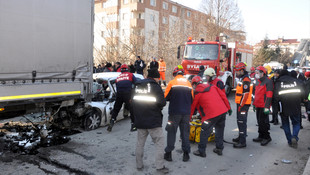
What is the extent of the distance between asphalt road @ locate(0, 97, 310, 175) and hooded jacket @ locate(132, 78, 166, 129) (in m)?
0.87

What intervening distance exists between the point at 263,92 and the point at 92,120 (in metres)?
4.36

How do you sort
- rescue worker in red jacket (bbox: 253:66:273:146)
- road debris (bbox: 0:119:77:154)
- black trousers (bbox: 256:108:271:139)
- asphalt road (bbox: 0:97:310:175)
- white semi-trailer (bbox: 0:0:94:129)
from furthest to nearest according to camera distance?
1. black trousers (bbox: 256:108:271:139)
2. rescue worker in red jacket (bbox: 253:66:273:146)
3. road debris (bbox: 0:119:77:154)
4. white semi-trailer (bbox: 0:0:94:129)
5. asphalt road (bbox: 0:97:310:175)

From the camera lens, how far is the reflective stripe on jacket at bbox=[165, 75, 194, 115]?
15.7 ft

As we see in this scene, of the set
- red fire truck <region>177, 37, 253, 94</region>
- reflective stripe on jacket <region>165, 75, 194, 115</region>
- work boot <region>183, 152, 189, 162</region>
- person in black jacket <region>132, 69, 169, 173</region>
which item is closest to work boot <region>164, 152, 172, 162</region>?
work boot <region>183, 152, 189, 162</region>

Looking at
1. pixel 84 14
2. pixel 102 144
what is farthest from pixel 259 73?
pixel 84 14

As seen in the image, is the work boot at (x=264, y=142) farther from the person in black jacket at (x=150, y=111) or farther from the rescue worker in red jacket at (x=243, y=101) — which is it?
the person in black jacket at (x=150, y=111)

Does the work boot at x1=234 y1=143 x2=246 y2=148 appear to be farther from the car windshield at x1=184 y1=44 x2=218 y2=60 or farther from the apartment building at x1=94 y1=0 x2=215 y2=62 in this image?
the apartment building at x1=94 y1=0 x2=215 y2=62

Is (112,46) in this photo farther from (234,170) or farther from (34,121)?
(234,170)

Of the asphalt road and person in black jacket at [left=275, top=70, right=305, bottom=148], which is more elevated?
person in black jacket at [left=275, top=70, right=305, bottom=148]

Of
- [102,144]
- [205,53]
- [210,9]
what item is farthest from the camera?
[210,9]

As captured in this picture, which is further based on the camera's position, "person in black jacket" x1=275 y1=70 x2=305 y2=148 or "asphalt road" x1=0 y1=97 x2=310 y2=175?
"person in black jacket" x1=275 y1=70 x2=305 y2=148

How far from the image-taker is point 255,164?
15.8ft

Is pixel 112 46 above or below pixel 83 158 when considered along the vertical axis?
above

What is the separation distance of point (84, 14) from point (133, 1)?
114 feet
